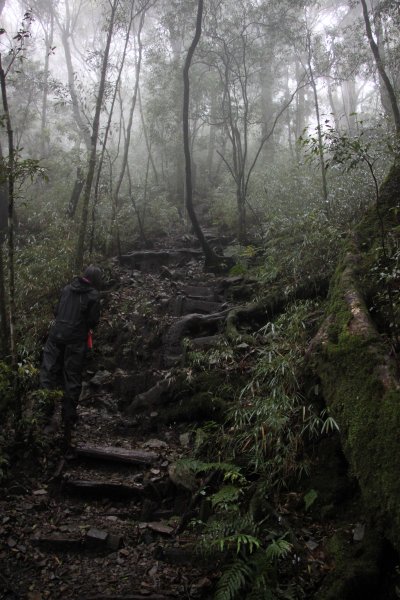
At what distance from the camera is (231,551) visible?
3582 millimetres

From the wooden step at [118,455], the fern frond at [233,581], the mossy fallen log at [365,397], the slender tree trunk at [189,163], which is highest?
the slender tree trunk at [189,163]

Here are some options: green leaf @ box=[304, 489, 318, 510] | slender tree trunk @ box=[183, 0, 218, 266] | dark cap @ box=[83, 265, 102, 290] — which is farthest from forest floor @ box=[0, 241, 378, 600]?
slender tree trunk @ box=[183, 0, 218, 266]

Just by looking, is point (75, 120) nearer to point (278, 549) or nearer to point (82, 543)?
point (82, 543)

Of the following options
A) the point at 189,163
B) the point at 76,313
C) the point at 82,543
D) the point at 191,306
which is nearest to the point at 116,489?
the point at 82,543

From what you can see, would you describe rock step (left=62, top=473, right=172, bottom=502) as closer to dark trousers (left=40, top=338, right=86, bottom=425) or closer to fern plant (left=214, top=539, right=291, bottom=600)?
dark trousers (left=40, top=338, right=86, bottom=425)

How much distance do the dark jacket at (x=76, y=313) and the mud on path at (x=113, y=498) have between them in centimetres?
135

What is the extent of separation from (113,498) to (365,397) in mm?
3164

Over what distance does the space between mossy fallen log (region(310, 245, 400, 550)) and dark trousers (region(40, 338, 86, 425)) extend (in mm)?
3431

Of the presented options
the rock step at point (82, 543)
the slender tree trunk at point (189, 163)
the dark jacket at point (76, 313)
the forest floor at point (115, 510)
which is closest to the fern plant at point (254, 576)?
the forest floor at point (115, 510)

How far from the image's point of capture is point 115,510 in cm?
481

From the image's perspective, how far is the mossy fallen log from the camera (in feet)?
10.6

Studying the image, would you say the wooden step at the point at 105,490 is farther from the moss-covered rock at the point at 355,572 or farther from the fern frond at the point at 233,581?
the moss-covered rock at the point at 355,572

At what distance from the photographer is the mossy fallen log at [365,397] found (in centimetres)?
322

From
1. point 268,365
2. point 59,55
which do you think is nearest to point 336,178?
point 268,365
